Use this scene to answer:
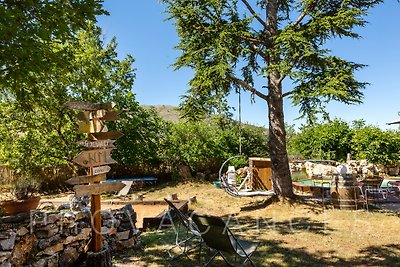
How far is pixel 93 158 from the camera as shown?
4.48 meters

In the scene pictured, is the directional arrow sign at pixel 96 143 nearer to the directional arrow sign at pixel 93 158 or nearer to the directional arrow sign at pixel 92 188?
the directional arrow sign at pixel 93 158

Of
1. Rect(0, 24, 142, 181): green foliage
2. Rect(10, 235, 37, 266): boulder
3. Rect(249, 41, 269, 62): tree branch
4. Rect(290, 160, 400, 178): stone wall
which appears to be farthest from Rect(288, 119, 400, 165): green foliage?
Rect(10, 235, 37, 266): boulder

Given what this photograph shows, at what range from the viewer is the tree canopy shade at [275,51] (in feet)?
25.2

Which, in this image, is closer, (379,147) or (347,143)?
(379,147)

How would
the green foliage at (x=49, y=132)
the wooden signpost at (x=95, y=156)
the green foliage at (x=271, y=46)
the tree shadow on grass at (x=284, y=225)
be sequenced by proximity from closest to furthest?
1. the wooden signpost at (x=95, y=156)
2. the tree shadow on grass at (x=284, y=225)
3. the green foliage at (x=271, y=46)
4. the green foliage at (x=49, y=132)

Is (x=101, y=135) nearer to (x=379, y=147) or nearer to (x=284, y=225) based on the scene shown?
(x=284, y=225)

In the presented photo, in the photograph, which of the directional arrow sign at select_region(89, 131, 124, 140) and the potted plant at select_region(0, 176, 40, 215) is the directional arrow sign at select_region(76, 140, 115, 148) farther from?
the potted plant at select_region(0, 176, 40, 215)

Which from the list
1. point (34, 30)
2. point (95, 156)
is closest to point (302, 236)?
point (95, 156)

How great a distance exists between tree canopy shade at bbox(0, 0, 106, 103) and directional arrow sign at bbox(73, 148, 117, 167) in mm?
1388

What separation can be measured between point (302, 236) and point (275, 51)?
4.64m

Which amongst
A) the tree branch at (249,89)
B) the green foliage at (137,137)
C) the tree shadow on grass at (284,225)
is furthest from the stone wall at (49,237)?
the green foliage at (137,137)

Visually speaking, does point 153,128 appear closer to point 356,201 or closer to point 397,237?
point 356,201

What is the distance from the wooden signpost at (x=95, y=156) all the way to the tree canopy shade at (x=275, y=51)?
13.5 feet

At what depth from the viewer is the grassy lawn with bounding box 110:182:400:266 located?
475 cm
